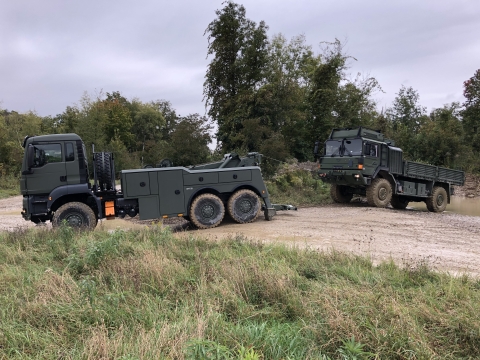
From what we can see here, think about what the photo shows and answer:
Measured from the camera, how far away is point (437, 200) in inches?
647

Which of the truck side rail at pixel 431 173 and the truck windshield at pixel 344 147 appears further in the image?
the truck side rail at pixel 431 173

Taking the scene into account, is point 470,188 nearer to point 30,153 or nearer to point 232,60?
point 232,60

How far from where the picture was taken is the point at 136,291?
466cm

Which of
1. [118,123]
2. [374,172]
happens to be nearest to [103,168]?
[374,172]

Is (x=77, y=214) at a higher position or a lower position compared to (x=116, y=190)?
lower

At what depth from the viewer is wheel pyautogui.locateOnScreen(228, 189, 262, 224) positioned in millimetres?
10898

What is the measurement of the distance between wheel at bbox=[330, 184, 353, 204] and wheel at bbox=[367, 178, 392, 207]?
1658 millimetres

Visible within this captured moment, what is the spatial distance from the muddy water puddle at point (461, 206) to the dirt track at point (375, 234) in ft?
14.4

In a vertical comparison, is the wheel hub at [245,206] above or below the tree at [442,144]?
below

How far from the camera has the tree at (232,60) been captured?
87.1 ft

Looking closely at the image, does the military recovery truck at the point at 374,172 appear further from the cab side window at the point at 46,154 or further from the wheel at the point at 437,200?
the cab side window at the point at 46,154

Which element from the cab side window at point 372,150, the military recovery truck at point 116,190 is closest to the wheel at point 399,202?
the cab side window at point 372,150

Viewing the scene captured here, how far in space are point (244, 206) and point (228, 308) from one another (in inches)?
272

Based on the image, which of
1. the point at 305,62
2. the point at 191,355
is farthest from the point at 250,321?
the point at 305,62
